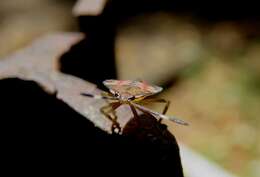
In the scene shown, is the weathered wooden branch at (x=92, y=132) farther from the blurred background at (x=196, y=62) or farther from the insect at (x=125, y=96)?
the blurred background at (x=196, y=62)

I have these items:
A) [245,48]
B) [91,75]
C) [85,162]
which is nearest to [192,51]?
[245,48]

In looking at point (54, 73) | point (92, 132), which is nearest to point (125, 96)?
point (92, 132)

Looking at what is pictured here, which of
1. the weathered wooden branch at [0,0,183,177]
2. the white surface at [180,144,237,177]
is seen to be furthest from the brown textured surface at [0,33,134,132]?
the white surface at [180,144,237,177]

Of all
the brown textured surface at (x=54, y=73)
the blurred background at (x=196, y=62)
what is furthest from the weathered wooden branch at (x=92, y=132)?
the blurred background at (x=196, y=62)

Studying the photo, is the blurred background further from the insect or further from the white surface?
the insect

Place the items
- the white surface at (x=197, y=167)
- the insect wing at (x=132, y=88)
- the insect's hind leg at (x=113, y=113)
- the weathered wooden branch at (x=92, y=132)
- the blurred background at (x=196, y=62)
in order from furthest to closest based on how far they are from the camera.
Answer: the blurred background at (x=196, y=62) < the white surface at (x=197, y=167) < the insect wing at (x=132, y=88) < the insect's hind leg at (x=113, y=113) < the weathered wooden branch at (x=92, y=132)

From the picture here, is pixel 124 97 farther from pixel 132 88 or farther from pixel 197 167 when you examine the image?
pixel 197 167

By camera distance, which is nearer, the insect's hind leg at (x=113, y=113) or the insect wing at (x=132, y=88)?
the insect's hind leg at (x=113, y=113)
